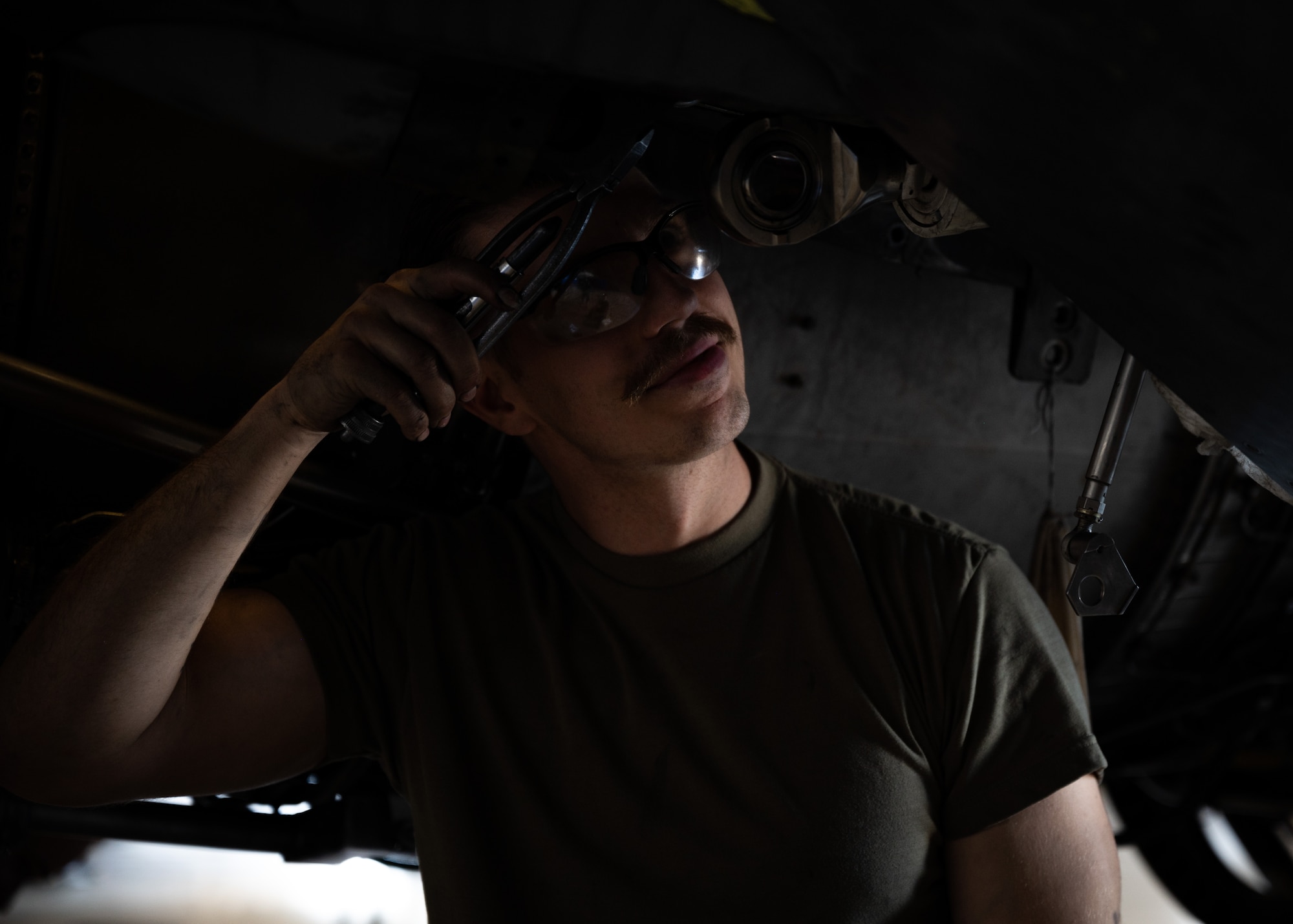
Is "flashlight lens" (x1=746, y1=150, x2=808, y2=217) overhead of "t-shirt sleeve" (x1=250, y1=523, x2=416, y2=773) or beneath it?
overhead

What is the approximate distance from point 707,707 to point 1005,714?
0.99ft

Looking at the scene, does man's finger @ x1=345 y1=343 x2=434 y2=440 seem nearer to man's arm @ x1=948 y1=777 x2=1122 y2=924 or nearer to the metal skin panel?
the metal skin panel

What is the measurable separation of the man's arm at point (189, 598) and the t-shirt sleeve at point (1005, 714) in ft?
1.89

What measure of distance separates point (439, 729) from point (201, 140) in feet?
2.48

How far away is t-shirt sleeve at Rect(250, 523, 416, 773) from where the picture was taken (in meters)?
1.16

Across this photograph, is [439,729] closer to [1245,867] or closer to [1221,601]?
[1221,601]

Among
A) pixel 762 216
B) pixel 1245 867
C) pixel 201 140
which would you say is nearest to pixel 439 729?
pixel 762 216

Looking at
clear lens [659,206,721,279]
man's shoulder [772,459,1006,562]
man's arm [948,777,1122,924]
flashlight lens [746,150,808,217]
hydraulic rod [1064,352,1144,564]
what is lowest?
man's arm [948,777,1122,924]

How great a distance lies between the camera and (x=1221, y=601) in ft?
6.36

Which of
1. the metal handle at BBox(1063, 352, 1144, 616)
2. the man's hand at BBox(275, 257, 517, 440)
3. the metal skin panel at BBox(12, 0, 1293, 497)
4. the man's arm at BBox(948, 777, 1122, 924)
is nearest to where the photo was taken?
the metal skin panel at BBox(12, 0, 1293, 497)

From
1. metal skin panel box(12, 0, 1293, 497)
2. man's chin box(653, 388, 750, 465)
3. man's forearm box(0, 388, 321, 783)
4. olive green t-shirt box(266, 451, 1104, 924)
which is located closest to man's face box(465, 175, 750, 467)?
man's chin box(653, 388, 750, 465)

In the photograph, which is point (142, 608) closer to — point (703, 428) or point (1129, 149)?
point (703, 428)

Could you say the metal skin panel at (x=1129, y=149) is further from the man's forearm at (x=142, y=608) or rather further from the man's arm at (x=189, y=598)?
the man's forearm at (x=142, y=608)

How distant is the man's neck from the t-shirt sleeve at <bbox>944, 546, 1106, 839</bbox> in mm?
289
